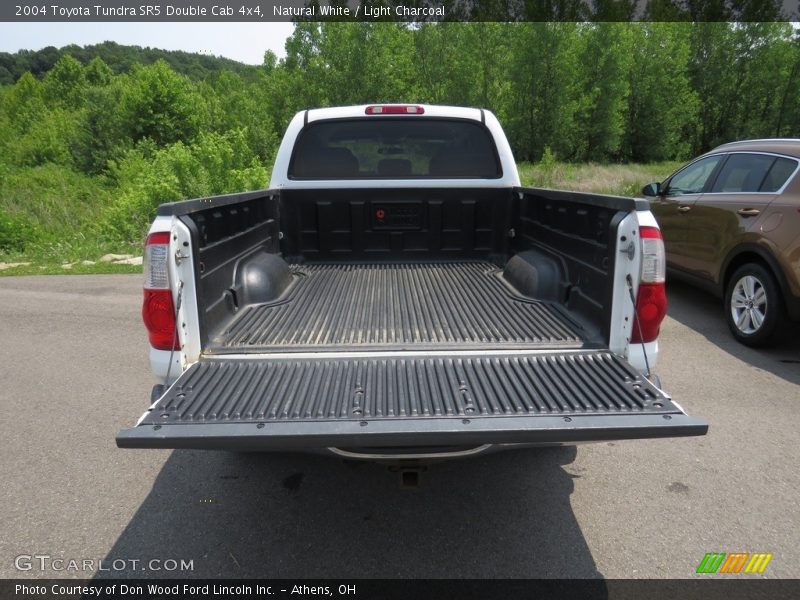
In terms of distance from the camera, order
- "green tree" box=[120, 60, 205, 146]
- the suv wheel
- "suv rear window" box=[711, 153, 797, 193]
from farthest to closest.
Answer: "green tree" box=[120, 60, 205, 146]
"suv rear window" box=[711, 153, 797, 193]
the suv wheel

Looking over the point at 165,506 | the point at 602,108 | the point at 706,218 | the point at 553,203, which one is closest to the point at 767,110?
the point at 602,108

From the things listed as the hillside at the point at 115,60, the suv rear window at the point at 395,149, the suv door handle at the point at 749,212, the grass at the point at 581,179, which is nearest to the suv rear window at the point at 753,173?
the suv door handle at the point at 749,212

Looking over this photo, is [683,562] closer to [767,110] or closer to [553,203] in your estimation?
[553,203]

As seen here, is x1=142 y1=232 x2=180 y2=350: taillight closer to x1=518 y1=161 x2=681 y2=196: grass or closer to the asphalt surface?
the asphalt surface

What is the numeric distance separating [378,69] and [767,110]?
30.8 meters

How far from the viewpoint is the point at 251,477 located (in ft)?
10.5

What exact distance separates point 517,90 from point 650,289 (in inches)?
1521

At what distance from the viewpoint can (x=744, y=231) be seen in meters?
5.37

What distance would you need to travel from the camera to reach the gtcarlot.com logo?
246 cm

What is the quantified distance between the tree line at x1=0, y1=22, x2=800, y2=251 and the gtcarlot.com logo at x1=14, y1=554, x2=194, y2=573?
97.7 ft

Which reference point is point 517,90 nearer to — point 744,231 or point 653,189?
point 653,189

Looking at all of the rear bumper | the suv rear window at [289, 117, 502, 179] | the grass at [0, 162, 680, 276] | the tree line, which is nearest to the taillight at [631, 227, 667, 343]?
the rear bumper

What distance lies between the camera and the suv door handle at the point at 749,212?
5.26 meters

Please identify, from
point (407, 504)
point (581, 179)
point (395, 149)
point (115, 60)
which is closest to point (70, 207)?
point (395, 149)
